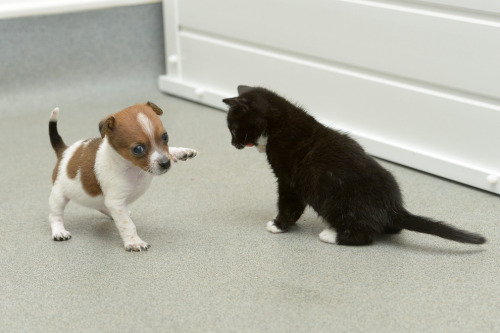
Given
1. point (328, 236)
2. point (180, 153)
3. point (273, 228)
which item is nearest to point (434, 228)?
point (328, 236)

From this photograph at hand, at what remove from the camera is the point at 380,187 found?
1.76 metres

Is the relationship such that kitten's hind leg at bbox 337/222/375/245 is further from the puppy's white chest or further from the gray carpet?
the puppy's white chest

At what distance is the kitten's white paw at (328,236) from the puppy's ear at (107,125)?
0.62 meters

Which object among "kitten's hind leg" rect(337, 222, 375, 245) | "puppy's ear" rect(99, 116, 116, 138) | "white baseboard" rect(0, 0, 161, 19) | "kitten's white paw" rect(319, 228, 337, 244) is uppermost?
"white baseboard" rect(0, 0, 161, 19)

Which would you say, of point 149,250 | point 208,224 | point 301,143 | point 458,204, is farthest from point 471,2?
point 149,250

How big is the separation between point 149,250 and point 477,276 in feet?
2.76

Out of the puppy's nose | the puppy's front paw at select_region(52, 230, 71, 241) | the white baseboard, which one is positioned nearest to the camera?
the puppy's nose

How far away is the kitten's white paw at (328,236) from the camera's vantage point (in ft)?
5.99

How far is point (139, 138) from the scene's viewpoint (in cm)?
167

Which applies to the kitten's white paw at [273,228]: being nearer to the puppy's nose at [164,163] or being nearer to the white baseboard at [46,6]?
the puppy's nose at [164,163]

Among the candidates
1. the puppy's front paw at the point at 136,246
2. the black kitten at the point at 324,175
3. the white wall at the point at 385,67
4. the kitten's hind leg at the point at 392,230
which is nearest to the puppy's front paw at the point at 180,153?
the black kitten at the point at 324,175

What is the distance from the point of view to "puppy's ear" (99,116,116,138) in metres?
1.67

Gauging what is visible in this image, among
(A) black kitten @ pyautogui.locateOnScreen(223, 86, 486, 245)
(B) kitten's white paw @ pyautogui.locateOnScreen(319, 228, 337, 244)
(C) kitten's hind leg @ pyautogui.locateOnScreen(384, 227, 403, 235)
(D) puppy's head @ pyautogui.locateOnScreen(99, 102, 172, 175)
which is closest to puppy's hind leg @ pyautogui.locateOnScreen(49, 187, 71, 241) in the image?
(D) puppy's head @ pyautogui.locateOnScreen(99, 102, 172, 175)

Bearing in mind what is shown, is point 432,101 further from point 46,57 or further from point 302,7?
point 46,57
